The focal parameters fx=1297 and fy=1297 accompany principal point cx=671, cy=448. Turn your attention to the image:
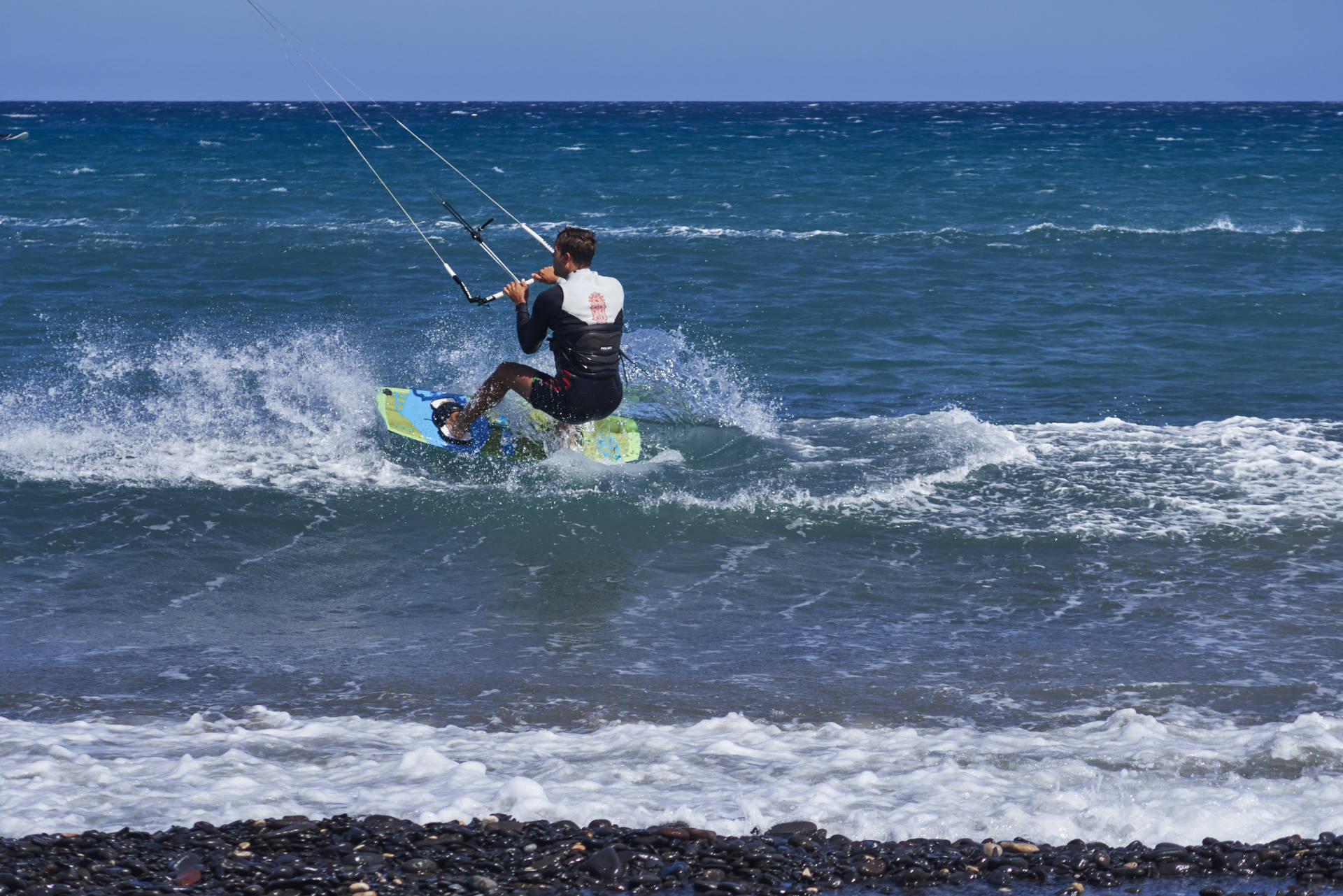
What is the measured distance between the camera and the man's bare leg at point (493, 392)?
32.0 feet

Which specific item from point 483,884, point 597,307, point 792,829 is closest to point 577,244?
point 597,307

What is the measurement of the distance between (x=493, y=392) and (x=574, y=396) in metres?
0.96

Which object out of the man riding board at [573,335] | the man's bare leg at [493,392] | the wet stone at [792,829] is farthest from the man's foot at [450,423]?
the wet stone at [792,829]

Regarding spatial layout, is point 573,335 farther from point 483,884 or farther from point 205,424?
point 483,884

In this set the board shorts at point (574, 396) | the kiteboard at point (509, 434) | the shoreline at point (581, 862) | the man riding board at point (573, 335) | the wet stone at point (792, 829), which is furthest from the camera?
the kiteboard at point (509, 434)

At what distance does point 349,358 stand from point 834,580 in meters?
8.18

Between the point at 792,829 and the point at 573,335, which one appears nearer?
the point at 792,829

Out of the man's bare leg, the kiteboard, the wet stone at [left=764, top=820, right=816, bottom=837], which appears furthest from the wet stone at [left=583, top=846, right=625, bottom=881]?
the kiteboard

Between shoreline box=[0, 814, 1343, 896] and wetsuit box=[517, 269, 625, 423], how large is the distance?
14.8 feet

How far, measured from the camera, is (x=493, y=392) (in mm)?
10086

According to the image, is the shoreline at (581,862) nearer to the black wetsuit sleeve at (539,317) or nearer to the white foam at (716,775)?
the white foam at (716,775)

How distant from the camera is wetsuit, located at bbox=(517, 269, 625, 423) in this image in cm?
897

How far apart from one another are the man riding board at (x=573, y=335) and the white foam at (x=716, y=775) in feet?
11.4

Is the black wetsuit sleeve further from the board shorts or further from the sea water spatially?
the sea water
